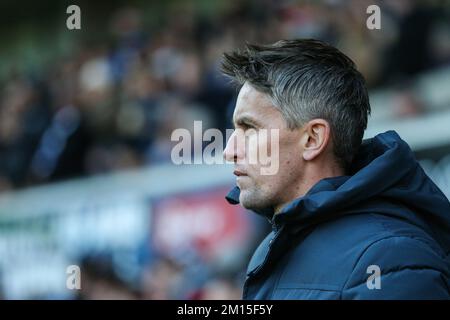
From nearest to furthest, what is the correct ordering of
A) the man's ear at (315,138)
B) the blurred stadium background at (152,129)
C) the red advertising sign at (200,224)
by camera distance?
the man's ear at (315,138) < the blurred stadium background at (152,129) < the red advertising sign at (200,224)

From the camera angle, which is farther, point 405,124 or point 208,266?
point 208,266

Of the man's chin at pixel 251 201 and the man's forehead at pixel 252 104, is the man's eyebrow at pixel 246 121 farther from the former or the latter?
the man's chin at pixel 251 201

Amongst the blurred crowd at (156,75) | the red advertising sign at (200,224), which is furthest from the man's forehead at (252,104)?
the red advertising sign at (200,224)

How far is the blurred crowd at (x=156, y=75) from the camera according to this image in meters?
5.33

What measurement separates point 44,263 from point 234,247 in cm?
210

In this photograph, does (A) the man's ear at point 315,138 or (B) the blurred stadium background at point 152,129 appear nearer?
(A) the man's ear at point 315,138

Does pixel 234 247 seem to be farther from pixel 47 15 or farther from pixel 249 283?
pixel 47 15

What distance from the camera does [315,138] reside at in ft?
6.91

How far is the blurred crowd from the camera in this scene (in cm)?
533

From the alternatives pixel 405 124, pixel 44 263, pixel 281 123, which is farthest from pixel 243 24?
pixel 281 123

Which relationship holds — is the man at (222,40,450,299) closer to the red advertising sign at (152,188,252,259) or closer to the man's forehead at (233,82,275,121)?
the man's forehead at (233,82,275,121)

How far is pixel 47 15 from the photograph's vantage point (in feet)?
32.7

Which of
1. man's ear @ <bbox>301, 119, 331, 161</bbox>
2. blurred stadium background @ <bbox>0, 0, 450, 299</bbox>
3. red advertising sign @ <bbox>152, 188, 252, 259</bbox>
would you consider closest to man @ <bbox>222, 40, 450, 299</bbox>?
man's ear @ <bbox>301, 119, 331, 161</bbox>

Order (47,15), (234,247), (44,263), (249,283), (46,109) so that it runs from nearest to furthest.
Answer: (249,283) < (234,247) < (44,263) < (46,109) < (47,15)
